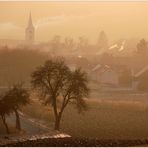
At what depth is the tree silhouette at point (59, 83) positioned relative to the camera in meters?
7.46

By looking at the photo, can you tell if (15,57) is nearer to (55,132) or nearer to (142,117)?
(55,132)

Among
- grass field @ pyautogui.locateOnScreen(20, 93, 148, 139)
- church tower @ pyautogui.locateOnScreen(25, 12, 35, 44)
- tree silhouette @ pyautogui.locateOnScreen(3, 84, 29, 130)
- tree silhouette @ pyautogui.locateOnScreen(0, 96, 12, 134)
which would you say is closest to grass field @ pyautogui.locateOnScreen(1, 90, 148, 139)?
grass field @ pyautogui.locateOnScreen(20, 93, 148, 139)

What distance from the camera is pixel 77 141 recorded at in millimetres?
7312

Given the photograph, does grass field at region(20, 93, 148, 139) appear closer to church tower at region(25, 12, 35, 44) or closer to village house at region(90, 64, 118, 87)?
village house at region(90, 64, 118, 87)

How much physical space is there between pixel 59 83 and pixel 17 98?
65 centimetres

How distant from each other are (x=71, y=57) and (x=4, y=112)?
1.29 meters

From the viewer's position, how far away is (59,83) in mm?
7457


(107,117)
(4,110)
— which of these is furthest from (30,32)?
(107,117)

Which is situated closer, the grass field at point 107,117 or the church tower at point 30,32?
the grass field at point 107,117

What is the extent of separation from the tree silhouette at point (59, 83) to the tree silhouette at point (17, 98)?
0.65ft

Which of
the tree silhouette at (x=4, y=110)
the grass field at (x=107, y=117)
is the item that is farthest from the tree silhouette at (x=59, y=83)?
the tree silhouette at (x=4, y=110)

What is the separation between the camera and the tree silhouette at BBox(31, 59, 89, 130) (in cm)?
746

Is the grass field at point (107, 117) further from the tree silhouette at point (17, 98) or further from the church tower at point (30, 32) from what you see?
the church tower at point (30, 32)

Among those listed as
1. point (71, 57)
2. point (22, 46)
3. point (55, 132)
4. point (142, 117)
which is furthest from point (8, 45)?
point (142, 117)
